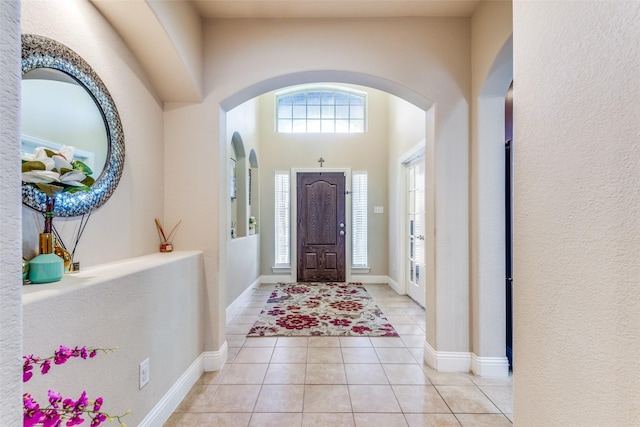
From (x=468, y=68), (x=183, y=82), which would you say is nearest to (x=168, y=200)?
(x=183, y=82)

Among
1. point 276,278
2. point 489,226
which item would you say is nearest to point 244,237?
point 276,278

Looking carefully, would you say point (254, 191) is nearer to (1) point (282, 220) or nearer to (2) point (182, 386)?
(1) point (282, 220)

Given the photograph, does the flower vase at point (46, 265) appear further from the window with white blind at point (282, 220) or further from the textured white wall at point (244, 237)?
the window with white blind at point (282, 220)

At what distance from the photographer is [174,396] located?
1.86 m

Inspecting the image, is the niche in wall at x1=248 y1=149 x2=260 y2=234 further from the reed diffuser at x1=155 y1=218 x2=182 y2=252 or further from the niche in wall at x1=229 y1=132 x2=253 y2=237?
the reed diffuser at x1=155 y1=218 x2=182 y2=252

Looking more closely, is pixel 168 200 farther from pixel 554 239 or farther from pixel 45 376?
pixel 554 239

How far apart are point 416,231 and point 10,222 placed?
4221 mm

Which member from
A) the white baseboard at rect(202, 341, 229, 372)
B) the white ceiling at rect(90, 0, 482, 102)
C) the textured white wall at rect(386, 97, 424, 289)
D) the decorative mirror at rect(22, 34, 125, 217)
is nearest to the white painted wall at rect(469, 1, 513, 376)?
the white ceiling at rect(90, 0, 482, 102)

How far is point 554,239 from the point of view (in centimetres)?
99

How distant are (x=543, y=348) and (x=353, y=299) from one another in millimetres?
3414

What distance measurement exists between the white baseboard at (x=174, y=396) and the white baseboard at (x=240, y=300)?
1295 mm

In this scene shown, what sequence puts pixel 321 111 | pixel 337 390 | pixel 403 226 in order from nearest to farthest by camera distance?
pixel 337 390
pixel 403 226
pixel 321 111

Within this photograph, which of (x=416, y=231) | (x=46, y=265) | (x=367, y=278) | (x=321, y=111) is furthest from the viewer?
(x=321, y=111)

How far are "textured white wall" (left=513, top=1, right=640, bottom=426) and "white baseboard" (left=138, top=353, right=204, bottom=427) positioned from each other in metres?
1.74
